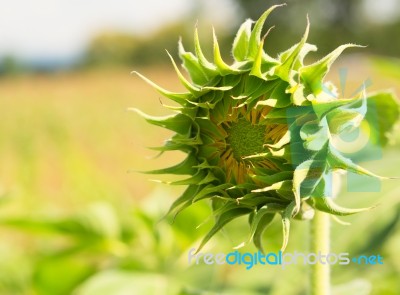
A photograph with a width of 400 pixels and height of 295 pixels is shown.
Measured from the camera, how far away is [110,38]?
37.9 m

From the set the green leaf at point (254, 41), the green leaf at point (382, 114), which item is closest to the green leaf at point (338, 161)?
the green leaf at point (254, 41)

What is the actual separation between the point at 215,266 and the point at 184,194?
1.73ft

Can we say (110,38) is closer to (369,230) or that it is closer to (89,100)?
(89,100)

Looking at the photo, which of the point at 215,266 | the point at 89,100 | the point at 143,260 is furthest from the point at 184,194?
the point at 89,100

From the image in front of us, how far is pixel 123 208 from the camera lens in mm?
2979

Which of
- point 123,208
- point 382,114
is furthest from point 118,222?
point 123,208

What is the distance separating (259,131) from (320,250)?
0.61 ft

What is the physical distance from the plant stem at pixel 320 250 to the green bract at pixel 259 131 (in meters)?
0.05

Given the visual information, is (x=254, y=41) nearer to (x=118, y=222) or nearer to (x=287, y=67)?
(x=287, y=67)

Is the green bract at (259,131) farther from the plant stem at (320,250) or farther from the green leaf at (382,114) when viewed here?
the green leaf at (382,114)

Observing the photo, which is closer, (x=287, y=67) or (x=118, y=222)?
(x=287, y=67)

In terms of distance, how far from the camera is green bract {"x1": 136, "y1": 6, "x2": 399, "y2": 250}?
74 cm

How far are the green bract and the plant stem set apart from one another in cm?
5

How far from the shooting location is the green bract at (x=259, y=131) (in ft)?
2.42
